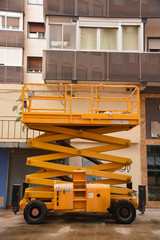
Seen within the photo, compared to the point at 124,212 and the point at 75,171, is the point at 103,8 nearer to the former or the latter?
the point at 75,171

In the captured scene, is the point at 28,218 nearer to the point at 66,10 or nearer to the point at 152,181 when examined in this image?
the point at 152,181

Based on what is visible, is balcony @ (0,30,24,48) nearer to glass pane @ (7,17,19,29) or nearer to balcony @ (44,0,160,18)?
glass pane @ (7,17,19,29)

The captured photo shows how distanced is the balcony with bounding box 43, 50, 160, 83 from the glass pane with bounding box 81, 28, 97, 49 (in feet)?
2.05

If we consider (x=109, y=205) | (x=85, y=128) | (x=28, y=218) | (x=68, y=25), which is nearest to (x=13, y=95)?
(x=68, y=25)

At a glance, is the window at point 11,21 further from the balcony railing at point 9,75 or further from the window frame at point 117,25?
the window frame at point 117,25

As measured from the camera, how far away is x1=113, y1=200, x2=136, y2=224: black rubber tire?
958cm

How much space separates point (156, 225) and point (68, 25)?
418 inches

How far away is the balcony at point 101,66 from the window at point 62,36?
529 millimetres

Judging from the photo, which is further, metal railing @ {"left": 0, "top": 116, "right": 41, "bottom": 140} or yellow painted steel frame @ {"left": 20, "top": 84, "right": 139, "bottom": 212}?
metal railing @ {"left": 0, "top": 116, "right": 41, "bottom": 140}

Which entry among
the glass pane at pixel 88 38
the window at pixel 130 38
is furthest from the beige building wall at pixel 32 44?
the window at pixel 130 38

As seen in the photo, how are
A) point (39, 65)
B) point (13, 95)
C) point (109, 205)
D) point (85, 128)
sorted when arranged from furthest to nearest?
point (39, 65)
point (13, 95)
point (85, 128)
point (109, 205)

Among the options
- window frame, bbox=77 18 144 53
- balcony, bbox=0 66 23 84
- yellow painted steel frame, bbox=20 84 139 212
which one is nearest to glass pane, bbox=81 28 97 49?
window frame, bbox=77 18 144 53

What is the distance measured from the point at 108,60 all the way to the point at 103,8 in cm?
290

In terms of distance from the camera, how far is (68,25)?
14680 millimetres
